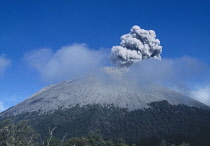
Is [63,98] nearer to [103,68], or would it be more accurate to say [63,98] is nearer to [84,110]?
[84,110]

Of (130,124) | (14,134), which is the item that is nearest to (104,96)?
(130,124)

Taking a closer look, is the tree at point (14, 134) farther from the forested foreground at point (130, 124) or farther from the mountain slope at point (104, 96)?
the mountain slope at point (104, 96)

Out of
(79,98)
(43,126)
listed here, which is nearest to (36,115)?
(43,126)

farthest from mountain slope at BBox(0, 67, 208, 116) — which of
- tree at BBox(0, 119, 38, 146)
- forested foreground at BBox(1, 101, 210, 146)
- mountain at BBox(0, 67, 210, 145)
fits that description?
tree at BBox(0, 119, 38, 146)

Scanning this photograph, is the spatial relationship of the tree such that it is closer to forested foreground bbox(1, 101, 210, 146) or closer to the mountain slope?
forested foreground bbox(1, 101, 210, 146)

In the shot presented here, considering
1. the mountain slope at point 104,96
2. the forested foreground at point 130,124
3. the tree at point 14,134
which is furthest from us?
the mountain slope at point 104,96

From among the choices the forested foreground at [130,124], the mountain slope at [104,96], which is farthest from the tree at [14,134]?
the mountain slope at [104,96]

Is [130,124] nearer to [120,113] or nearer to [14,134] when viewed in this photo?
[120,113]
